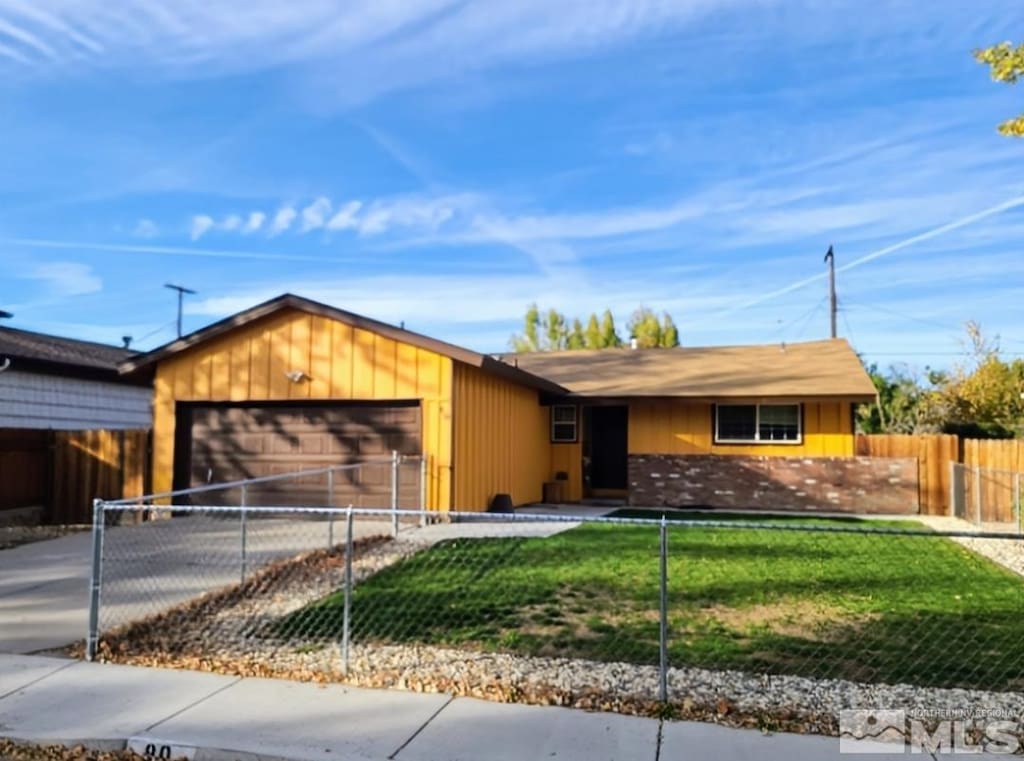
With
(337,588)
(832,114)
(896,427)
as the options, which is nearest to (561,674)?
(337,588)

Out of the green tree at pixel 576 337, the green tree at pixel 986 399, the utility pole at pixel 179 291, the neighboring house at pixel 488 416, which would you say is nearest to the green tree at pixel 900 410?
the green tree at pixel 986 399

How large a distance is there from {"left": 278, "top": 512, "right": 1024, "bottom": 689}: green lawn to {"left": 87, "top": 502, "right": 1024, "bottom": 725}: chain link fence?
0.03m

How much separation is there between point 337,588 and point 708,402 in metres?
11.9

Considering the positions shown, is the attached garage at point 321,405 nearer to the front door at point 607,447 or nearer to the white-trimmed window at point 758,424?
the front door at point 607,447

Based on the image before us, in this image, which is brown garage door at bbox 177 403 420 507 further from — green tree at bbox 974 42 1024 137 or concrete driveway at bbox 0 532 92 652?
green tree at bbox 974 42 1024 137

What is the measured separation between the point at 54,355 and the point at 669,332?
34.6m

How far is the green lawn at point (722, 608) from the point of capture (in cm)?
570

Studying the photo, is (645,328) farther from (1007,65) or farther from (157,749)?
(157,749)

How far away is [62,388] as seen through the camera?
685 inches

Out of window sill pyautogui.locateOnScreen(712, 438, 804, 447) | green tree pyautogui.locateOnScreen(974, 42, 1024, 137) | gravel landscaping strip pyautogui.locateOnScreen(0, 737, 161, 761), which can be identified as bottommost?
gravel landscaping strip pyautogui.locateOnScreen(0, 737, 161, 761)

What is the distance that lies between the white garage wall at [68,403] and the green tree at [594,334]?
30.0 meters

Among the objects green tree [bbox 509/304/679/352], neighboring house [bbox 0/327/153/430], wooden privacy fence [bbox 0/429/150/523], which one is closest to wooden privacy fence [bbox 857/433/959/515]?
wooden privacy fence [bbox 0/429/150/523]

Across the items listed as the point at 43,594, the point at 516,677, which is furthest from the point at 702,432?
the point at 43,594

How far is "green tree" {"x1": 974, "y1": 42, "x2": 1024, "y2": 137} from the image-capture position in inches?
375
